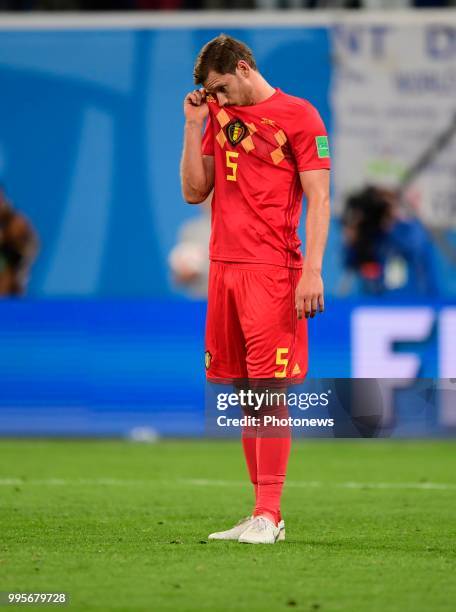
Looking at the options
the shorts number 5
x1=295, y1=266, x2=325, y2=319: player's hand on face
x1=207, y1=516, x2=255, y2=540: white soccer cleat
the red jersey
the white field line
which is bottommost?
x1=207, y1=516, x2=255, y2=540: white soccer cleat

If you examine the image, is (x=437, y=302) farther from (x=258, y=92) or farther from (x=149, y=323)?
(x=258, y=92)

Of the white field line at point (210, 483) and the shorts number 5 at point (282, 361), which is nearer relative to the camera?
the shorts number 5 at point (282, 361)

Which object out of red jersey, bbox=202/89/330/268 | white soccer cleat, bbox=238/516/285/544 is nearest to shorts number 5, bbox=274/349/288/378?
red jersey, bbox=202/89/330/268

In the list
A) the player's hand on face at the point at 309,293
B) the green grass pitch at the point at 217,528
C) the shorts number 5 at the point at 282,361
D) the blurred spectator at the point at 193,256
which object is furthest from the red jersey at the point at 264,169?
the blurred spectator at the point at 193,256

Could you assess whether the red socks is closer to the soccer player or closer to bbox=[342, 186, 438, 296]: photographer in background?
the soccer player

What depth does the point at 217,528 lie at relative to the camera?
636cm

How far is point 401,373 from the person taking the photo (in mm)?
11250

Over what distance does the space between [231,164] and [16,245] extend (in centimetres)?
1006

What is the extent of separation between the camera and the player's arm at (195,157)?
5.86m

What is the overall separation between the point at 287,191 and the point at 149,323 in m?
5.91

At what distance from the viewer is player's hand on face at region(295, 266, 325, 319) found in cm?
568

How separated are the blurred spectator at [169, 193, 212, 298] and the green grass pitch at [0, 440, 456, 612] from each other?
3.99 m

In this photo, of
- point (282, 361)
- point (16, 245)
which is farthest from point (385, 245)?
point (282, 361)

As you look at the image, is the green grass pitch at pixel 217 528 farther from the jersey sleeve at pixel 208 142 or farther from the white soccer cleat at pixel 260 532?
the jersey sleeve at pixel 208 142
